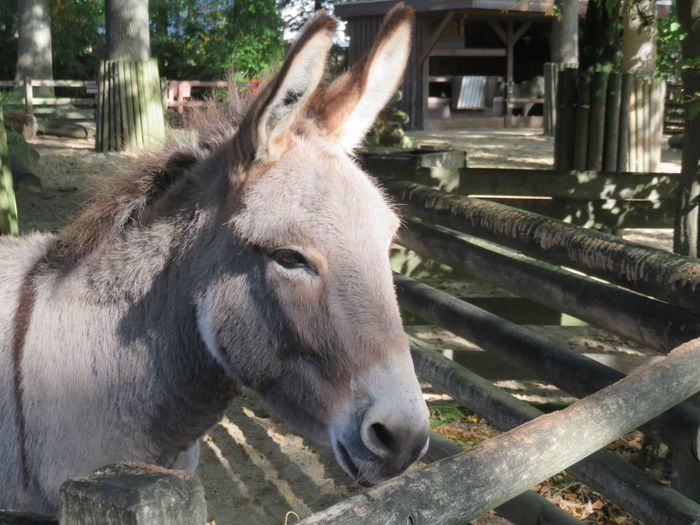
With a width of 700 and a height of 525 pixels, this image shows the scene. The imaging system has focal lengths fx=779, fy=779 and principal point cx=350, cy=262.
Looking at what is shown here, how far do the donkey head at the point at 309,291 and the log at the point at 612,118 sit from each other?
5924 millimetres

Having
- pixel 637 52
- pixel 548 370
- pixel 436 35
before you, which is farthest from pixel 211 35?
pixel 548 370

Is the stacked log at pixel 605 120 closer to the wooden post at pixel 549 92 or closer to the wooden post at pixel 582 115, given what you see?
the wooden post at pixel 582 115

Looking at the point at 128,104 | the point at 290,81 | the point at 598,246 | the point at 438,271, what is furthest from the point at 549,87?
the point at 290,81

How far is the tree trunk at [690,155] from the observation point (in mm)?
4488

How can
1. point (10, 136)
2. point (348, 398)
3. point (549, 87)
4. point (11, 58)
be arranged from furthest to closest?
point (11, 58), point (549, 87), point (10, 136), point (348, 398)

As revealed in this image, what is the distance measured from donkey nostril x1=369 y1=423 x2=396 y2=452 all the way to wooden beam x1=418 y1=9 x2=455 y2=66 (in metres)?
21.4

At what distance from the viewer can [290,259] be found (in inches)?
80.1

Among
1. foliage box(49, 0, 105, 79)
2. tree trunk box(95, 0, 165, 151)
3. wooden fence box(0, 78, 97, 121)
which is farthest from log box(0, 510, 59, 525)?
foliage box(49, 0, 105, 79)

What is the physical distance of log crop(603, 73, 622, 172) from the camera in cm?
745

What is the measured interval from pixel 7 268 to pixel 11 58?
32.0 metres

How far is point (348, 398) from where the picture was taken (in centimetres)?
194

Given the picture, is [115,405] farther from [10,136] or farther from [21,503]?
[10,136]

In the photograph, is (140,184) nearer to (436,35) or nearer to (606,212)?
(606,212)

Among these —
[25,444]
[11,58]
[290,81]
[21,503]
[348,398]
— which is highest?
[11,58]
